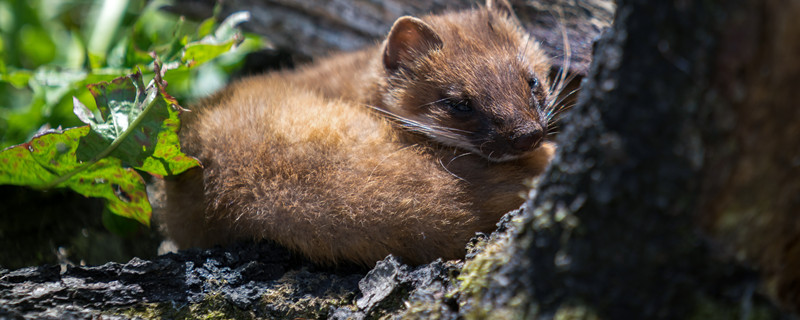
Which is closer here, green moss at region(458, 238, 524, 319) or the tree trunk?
the tree trunk

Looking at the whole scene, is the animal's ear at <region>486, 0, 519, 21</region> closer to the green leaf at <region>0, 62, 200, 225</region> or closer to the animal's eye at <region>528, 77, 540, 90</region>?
the animal's eye at <region>528, 77, 540, 90</region>

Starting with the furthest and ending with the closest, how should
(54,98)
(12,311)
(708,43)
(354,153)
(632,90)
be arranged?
(54,98)
(354,153)
(12,311)
(632,90)
(708,43)

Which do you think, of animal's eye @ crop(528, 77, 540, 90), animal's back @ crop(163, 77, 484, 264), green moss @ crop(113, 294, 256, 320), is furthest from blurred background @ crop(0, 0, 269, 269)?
animal's eye @ crop(528, 77, 540, 90)

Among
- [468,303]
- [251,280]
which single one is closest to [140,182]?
[251,280]

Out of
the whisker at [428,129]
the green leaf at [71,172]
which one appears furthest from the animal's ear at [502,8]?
the green leaf at [71,172]

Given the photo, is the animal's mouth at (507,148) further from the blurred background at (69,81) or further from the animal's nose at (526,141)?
the blurred background at (69,81)

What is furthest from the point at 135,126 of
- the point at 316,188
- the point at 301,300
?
the point at 301,300

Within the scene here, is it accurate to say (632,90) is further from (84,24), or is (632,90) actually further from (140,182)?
(84,24)
